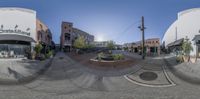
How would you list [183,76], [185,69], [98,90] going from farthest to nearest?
[185,69] → [183,76] → [98,90]

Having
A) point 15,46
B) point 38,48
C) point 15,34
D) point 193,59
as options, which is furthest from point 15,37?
point 193,59

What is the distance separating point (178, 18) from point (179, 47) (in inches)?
Result: 92.8

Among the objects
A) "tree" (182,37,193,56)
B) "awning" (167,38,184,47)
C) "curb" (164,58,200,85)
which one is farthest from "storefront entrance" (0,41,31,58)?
"tree" (182,37,193,56)

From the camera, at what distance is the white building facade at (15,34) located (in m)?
14.7

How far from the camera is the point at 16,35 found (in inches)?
657

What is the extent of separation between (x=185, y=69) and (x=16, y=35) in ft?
54.5

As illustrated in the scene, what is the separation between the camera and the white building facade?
48.1 feet

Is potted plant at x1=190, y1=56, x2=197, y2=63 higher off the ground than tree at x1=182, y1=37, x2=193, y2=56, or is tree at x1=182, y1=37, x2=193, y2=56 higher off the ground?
tree at x1=182, y1=37, x2=193, y2=56

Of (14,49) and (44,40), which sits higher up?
(44,40)

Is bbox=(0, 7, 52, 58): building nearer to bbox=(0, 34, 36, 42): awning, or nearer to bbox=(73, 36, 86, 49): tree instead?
bbox=(0, 34, 36, 42): awning

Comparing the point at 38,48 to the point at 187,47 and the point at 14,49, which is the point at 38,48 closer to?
the point at 14,49

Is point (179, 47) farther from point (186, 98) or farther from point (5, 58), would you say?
point (5, 58)

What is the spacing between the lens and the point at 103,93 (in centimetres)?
547

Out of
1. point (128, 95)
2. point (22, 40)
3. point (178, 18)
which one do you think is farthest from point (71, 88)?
point (22, 40)
